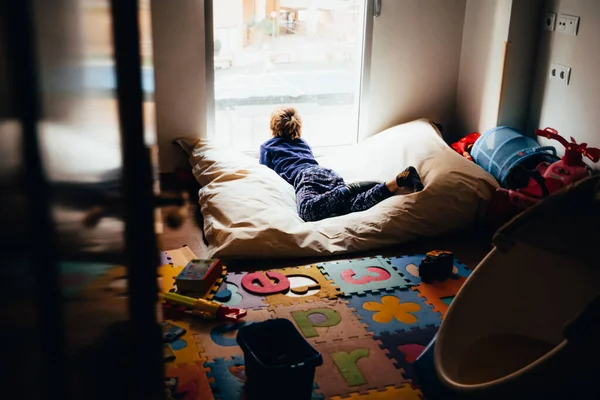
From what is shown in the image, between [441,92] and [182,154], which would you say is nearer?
[182,154]

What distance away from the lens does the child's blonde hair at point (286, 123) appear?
3445 mm

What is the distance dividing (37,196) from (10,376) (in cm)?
11

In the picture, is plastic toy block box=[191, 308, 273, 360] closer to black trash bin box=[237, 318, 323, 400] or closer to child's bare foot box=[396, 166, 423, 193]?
black trash bin box=[237, 318, 323, 400]

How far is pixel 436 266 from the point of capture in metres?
2.62

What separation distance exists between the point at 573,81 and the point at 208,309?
2148 millimetres

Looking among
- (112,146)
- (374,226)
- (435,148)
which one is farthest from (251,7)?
(112,146)

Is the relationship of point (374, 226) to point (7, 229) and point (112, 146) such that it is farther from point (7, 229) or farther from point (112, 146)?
point (7, 229)

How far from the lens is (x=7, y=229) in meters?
0.40

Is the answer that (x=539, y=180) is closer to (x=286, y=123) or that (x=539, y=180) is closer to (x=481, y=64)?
(x=481, y=64)

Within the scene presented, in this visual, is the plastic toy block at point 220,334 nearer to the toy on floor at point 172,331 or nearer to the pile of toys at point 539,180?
the toy on floor at point 172,331

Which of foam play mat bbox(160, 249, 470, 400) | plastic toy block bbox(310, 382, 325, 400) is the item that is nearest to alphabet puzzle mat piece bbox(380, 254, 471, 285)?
foam play mat bbox(160, 249, 470, 400)

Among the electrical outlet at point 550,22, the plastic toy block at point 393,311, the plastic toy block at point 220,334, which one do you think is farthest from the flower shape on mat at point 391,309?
the electrical outlet at point 550,22

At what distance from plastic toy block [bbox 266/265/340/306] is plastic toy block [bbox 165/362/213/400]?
0.48 meters

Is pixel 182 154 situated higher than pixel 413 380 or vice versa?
pixel 182 154
